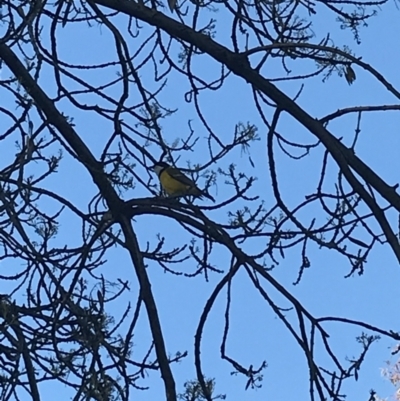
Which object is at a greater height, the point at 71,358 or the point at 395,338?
the point at 71,358

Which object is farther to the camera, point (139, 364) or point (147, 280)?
point (139, 364)

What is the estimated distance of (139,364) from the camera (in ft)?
8.77

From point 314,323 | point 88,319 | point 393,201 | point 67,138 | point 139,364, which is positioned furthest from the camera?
point 67,138

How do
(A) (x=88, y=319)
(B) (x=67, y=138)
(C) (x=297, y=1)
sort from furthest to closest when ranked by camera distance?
(C) (x=297, y=1)
(B) (x=67, y=138)
(A) (x=88, y=319)

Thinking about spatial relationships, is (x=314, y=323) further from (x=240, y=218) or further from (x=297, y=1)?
(x=297, y=1)

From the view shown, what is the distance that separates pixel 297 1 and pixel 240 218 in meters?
0.97

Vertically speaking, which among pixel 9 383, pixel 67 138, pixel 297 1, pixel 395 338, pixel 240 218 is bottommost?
pixel 395 338

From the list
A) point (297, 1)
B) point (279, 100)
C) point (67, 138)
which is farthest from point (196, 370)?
point (297, 1)

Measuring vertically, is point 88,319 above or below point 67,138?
below

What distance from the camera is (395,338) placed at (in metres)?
1.96

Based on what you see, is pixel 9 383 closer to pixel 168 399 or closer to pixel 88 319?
pixel 88 319

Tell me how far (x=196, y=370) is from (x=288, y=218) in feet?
1.47

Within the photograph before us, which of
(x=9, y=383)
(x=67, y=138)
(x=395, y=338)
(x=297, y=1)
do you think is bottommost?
(x=395, y=338)

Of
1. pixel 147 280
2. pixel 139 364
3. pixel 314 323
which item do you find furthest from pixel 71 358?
pixel 314 323
